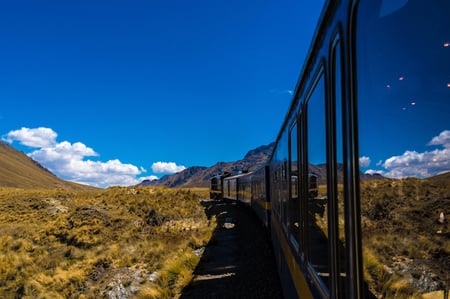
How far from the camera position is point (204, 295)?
29.0ft

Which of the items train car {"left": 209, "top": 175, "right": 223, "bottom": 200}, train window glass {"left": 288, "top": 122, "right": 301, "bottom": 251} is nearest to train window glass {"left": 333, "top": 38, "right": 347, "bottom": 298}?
train window glass {"left": 288, "top": 122, "right": 301, "bottom": 251}

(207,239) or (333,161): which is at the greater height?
(333,161)

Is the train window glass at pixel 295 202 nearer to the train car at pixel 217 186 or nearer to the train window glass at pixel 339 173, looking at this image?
the train window glass at pixel 339 173

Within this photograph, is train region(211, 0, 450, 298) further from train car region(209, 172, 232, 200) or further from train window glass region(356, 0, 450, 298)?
train car region(209, 172, 232, 200)

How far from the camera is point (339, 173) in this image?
2197 millimetres

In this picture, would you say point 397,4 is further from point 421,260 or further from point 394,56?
point 421,260

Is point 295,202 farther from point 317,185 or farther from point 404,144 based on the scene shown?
point 404,144

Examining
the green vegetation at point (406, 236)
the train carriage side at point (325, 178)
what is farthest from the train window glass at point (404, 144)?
the train carriage side at point (325, 178)

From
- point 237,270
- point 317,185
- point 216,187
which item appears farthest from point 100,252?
point 216,187

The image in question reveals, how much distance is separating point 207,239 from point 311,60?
1476 cm

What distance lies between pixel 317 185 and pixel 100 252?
15.4m

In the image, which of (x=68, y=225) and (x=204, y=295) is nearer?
(x=204, y=295)

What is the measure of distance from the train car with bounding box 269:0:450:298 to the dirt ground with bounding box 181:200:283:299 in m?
6.59

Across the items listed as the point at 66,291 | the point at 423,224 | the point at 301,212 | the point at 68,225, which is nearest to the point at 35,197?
the point at 68,225
